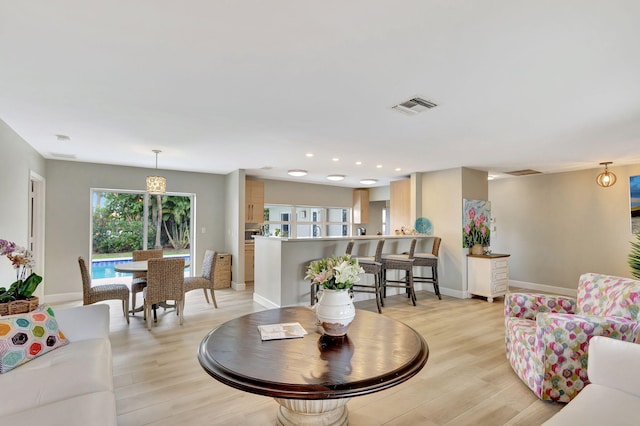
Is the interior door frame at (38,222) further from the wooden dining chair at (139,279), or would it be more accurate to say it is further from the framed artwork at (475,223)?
the framed artwork at (475,223)

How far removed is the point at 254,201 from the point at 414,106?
17.0 ft

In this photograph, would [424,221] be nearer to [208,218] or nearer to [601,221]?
[601,221]

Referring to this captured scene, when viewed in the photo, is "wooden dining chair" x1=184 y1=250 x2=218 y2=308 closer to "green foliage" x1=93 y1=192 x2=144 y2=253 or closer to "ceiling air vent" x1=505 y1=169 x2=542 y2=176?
"green foliage" x1=93 y1=192 x2=144 y2=253

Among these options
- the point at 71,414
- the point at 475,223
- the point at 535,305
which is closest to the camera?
the point at 71,414

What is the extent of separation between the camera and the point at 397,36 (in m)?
1.84

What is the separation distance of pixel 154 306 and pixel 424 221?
5134 millimetres

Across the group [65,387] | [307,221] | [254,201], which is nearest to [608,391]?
[65,387]

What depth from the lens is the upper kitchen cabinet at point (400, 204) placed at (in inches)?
287

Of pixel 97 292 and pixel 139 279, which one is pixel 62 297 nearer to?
pixel 139 279

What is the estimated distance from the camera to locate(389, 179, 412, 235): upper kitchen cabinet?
7281mm

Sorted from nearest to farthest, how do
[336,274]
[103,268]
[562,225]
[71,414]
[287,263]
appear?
[71,414], [336,274], [287,263], [103,268], [562,225]

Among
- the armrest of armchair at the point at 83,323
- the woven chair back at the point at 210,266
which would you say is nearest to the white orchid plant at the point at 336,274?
the armrest of armchair at the point at 83,323

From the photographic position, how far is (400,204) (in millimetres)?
7484

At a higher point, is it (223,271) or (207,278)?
(207,278)
